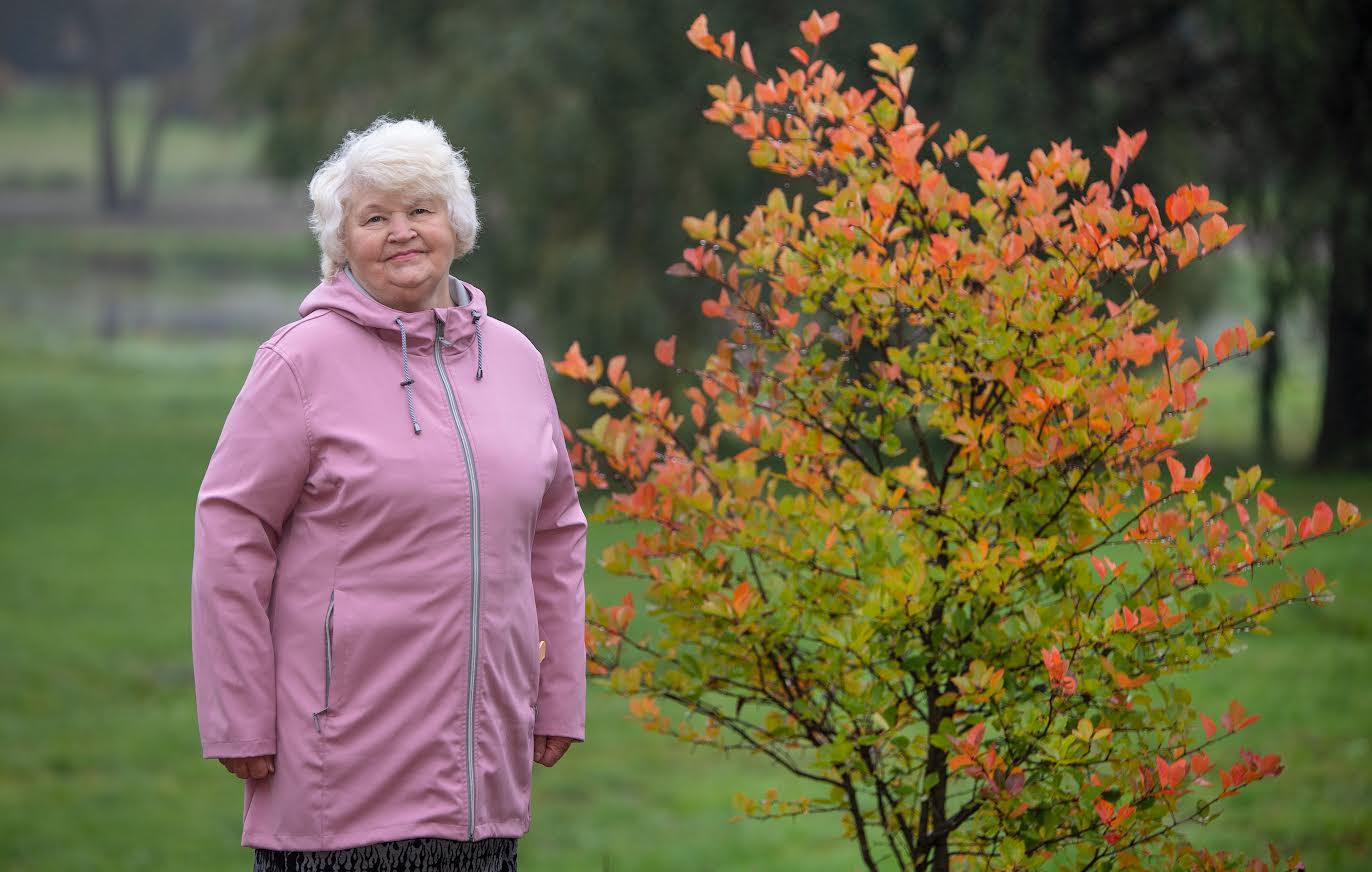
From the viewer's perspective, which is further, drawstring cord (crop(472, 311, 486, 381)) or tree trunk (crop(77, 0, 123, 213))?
tree trunk (crop(77, 0, 123, 213))

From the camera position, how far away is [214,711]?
2463 millimetres

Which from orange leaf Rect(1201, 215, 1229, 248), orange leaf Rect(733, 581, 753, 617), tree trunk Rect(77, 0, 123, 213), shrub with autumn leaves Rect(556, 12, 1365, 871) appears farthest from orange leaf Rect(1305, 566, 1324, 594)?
tree trunk Rect(77, 0, 123, 213)

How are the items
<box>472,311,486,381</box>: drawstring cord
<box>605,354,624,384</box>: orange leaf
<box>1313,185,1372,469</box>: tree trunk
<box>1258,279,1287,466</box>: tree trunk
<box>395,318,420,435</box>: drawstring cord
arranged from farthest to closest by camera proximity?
<box>1313,185,1372,469</box>: tree trunk < <box>1258,279,1287,466</box>: tree trunk < <box>605,354,624,384</box>: orange leaf < <box>472,311,486,381</box>: drawstring cord < <box>395,318,420,435</box>: drawstring cord

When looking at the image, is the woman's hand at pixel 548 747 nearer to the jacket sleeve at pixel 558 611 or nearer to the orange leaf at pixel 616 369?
the jacket sleeve at pixel 558 611

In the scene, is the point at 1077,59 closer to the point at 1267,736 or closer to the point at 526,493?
the point at 1267,736

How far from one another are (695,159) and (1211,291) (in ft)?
19.1

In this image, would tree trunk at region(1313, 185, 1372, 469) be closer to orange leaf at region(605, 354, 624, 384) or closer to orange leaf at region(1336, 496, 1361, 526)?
orange leaf at region(1336, 496, 1361, 526)

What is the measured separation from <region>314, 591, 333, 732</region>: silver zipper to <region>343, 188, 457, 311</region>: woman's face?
496 millimetres

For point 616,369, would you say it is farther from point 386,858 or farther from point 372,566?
point 386,858

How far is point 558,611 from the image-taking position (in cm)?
283

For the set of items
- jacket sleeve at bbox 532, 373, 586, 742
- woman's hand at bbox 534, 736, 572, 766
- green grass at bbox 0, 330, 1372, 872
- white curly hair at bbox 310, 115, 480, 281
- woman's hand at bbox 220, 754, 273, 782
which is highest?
green grass at bbox 0, 330, 1372, 872

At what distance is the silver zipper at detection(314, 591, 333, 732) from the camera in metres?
2.50

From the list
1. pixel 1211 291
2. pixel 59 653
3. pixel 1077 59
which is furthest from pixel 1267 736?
pixel 1211 291

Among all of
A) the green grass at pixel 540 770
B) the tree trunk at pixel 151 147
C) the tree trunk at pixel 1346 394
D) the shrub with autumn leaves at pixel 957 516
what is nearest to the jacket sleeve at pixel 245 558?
the shrub with autumn leaves at pixel 957 516
